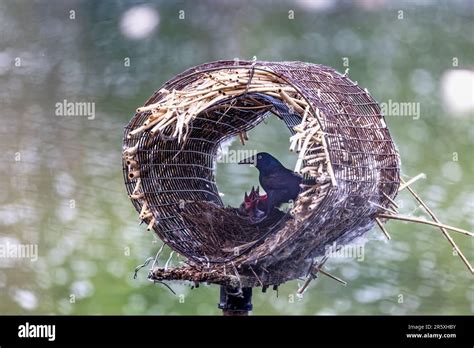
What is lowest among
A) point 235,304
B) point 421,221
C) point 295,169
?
point 235,304

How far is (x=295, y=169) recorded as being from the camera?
2207 millimetres

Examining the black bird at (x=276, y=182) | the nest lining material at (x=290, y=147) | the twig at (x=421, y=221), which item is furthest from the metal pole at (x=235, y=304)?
the twig at (x=421, y=221)

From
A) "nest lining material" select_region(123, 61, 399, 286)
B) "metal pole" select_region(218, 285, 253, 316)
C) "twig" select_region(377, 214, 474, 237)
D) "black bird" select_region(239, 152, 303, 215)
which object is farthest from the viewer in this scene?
"black bird" select_region(239, 152, 303, 215)

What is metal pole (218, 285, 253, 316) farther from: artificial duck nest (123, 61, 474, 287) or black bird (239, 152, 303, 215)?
black bird (239, 152, 303, 215)

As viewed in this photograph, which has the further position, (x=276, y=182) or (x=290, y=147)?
(x=276, y=182)

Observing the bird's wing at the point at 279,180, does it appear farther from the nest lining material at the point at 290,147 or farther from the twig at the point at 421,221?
the twig at the point at 421,221

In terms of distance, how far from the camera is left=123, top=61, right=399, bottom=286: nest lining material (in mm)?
2314

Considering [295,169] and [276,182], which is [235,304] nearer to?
[276,182]

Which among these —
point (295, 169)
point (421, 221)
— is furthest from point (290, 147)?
A: point (421, 221)

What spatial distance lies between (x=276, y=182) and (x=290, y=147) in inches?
20.6

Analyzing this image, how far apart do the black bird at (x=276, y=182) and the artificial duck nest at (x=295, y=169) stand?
2.1 inches

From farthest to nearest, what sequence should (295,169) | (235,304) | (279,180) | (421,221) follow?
(279,180) < (235,304) < (421,221) < (295,169)

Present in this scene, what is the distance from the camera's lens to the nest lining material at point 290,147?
2.31 meters

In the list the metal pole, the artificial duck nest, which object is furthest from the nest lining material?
the metal pole
